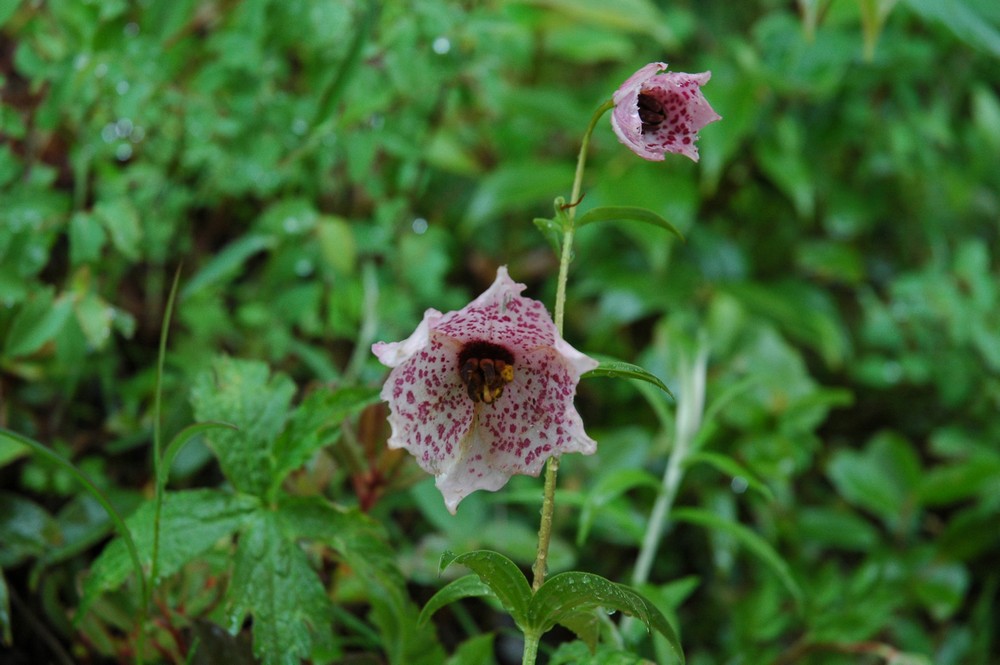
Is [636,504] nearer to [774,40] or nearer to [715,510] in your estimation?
[715,510]

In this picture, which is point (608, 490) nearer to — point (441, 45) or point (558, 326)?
point (558, 326)

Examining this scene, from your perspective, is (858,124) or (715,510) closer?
(715,510)

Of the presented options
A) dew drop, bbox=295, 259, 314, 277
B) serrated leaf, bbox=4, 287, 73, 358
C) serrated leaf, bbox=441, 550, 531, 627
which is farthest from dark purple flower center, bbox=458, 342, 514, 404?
dew drop, bbox=295, 259, 314, 277

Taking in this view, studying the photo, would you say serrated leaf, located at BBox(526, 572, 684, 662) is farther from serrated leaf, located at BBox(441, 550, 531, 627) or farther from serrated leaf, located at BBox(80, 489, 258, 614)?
serrated leaf, located at BBox(80, 489, 258, 614)

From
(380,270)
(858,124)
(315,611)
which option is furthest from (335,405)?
(858,124)

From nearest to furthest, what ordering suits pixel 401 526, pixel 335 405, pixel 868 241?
pixel 335 405 < pixel 401 526 < pixel 868 241

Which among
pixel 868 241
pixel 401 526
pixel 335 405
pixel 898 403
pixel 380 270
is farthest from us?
pixel 868 241

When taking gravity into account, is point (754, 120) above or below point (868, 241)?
above

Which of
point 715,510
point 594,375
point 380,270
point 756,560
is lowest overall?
point 756,560
